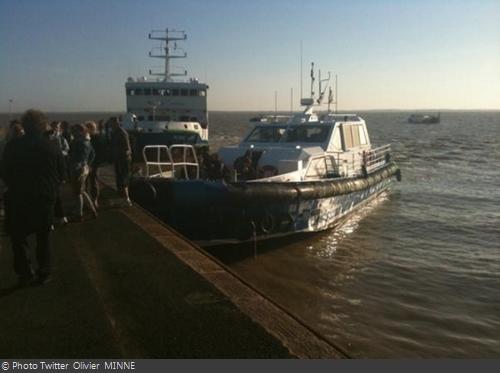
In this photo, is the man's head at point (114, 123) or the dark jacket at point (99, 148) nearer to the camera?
the man's head at point (114, 123)

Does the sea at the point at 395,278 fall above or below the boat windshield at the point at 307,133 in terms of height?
below

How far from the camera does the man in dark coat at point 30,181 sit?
15.1 feet

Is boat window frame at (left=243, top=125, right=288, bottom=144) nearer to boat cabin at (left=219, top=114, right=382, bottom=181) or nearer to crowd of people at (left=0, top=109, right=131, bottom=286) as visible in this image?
boat cabin at (left=219, top=114, right=382, bottom=181)

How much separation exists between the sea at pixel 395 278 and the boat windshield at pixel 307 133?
7.75 feet

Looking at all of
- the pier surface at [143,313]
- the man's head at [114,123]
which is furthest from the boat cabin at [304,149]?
the pier surface at [143,313]

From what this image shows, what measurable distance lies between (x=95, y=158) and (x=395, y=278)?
5.88 meters

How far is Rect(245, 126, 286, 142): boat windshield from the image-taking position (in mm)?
13906

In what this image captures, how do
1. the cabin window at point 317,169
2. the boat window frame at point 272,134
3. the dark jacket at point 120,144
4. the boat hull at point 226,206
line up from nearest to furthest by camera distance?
the dark jacket at point 120,144, the boat hull at point 226,206, the cabin window at point 317,169, the boat window frame at point 272,134

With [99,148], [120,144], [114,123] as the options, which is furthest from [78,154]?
[99,148]

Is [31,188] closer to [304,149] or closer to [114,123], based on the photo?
[114,123]

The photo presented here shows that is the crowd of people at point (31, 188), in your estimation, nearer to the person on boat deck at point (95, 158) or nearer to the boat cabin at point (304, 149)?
the person on boat deck at point (95, 158)

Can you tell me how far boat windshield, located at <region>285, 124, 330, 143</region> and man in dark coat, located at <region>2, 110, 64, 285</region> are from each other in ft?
30.8

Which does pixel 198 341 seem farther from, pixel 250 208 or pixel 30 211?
pixel 250 208

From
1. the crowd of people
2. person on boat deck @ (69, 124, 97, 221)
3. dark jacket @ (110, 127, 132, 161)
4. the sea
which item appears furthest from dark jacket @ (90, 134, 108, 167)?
the crowd of people
